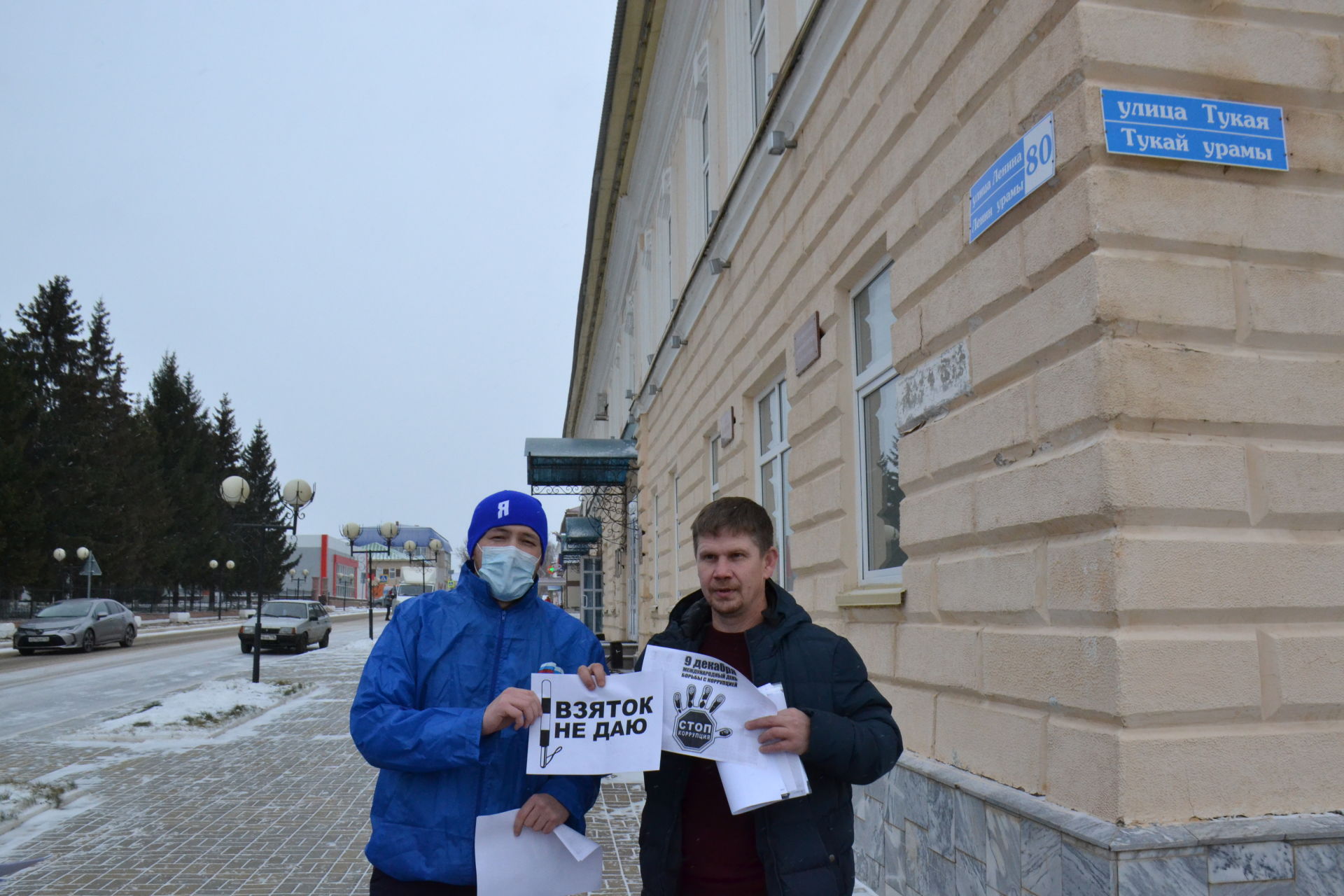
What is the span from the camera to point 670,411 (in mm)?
15117

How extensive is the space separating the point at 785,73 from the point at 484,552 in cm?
581

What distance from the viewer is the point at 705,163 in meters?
13.1

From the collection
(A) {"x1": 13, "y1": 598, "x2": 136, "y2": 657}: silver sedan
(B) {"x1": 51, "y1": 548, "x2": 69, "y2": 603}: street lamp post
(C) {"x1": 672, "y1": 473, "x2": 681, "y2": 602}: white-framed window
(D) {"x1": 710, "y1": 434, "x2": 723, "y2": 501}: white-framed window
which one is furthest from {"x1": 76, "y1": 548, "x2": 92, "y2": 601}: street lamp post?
(D) {"x1": 710, "y1": 434, "x2": 723, "y2": 501}: white-framed window

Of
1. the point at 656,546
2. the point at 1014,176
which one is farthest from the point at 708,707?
the point at 656,546

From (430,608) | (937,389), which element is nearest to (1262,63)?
(937,389)

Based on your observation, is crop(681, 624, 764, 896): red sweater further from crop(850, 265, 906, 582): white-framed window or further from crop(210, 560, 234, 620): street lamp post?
crop(210, 560, 234, 620): street lamp post

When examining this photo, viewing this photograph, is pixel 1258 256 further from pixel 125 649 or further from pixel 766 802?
pixel 125 649

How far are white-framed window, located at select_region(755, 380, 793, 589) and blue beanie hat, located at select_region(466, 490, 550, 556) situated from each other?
16.9 feet

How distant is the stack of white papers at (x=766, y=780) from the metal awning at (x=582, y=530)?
2569 centimetres

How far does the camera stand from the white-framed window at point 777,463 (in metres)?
8.72

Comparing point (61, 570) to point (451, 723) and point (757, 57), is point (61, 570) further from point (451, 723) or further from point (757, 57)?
point (451, 723)

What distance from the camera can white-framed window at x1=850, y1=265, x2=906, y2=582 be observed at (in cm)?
610

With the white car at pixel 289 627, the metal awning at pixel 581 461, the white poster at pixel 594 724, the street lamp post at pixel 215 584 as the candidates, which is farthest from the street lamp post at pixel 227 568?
the white poster at pixel 594 724

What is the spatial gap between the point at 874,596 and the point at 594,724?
128 inches
